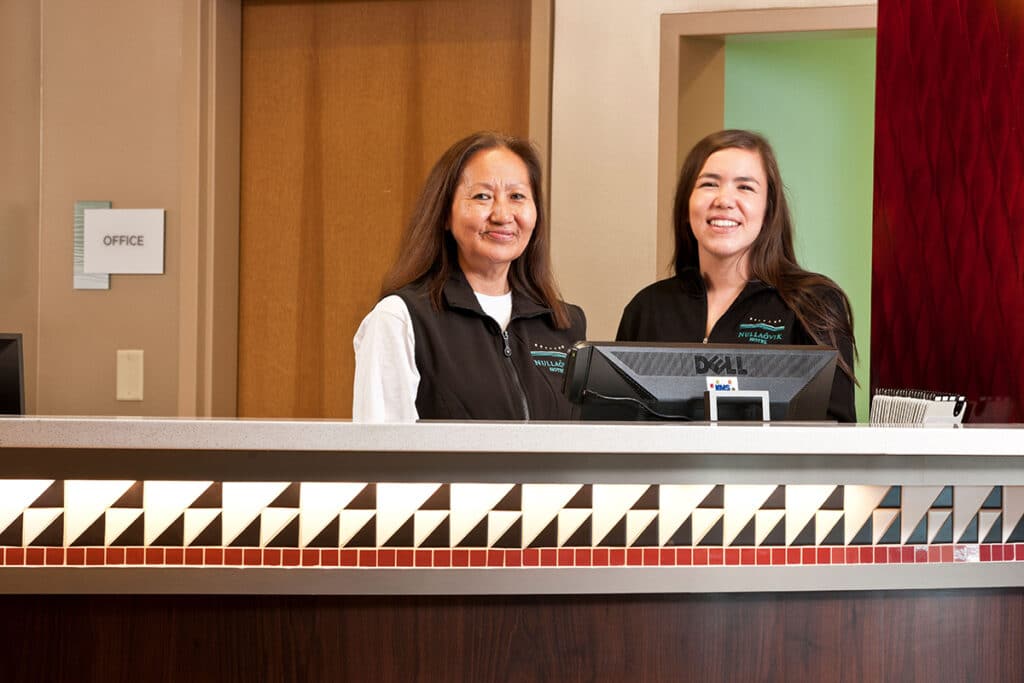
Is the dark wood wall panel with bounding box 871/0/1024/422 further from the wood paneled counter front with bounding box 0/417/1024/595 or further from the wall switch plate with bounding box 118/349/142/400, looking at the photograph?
the wall switch plate with bounding box 118/349/142/400

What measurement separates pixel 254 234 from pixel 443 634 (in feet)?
9.31

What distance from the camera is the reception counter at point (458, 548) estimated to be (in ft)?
6.06

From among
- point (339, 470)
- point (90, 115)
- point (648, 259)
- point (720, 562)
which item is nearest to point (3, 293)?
point (90, 115)

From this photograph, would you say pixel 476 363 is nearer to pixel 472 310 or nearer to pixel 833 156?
pixel 472 310

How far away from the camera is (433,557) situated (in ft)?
6.19

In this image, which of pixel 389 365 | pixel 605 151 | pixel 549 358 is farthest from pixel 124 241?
pixel 549 358

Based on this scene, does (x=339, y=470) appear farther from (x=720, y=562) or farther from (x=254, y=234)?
(x=254, y=234)

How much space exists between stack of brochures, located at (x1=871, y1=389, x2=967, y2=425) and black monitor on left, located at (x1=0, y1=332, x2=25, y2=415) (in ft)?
4.99

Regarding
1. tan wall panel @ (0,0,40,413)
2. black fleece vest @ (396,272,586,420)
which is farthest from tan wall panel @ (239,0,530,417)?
black fleece vest @ (396,272,586,420)

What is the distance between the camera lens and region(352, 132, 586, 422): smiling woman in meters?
2.62

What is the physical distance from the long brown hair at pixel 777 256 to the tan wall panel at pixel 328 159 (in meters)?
1.57

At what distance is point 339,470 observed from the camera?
185 cm

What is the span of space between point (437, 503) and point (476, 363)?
0.80 meters

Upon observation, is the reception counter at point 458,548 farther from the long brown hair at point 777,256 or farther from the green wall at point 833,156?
the green wall at point 833,156
